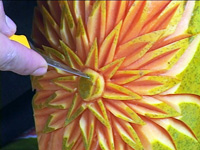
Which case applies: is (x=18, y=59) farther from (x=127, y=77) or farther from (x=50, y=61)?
(x=127, y=77)

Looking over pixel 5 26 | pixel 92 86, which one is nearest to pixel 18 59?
pixel 5 26

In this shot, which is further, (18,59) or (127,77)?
(127,77)

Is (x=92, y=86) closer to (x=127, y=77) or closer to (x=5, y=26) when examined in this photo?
(x=127, y=77)

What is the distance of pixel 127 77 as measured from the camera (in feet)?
1.82

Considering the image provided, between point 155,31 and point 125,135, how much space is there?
0.18 metres

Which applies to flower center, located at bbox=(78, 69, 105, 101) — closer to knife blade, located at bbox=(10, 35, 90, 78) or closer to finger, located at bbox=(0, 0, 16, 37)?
knife blade, located at bbox=(10, 35, 90, 78)

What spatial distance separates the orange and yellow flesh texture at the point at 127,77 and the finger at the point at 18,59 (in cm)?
12

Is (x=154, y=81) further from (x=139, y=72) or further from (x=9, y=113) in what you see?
(x=9, y=113)

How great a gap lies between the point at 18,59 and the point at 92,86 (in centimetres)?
17

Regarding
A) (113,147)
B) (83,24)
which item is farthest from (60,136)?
(83,24)

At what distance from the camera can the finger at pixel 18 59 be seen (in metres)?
0.41

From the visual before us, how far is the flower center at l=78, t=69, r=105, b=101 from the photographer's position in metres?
0.56

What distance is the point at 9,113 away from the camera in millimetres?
897

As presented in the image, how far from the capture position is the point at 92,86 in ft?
1.86
